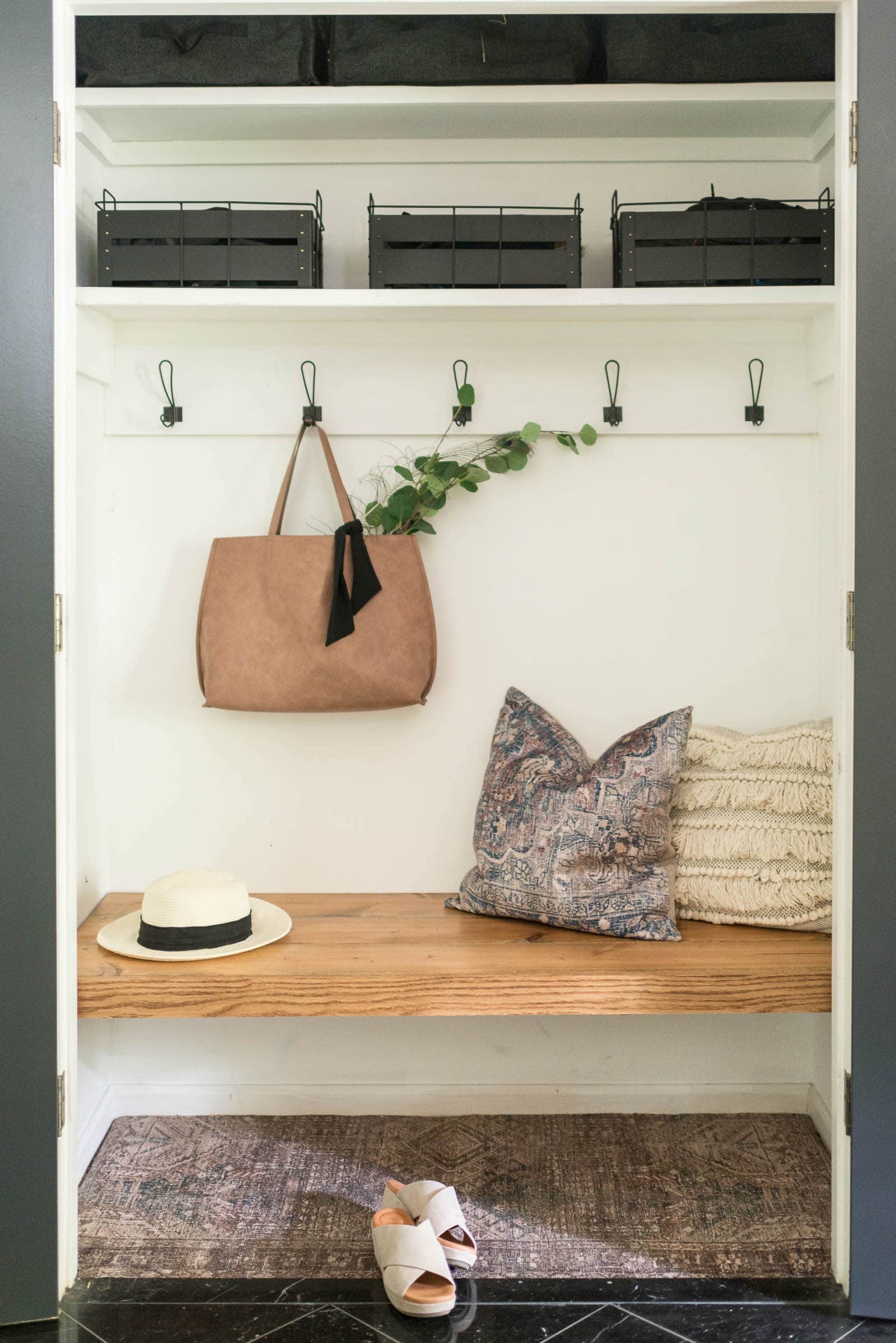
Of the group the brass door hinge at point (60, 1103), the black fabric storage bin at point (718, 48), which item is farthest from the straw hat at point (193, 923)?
the black fabric storage bin at point (718, 48)

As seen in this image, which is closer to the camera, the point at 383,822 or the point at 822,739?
the point at 822,739

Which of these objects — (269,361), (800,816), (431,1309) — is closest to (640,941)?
(800,816)

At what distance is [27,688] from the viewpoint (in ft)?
5.82

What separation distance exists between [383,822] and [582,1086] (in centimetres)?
79

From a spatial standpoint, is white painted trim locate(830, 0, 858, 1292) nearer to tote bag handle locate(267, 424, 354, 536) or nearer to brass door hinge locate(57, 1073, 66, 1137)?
tote bag handle locate(267, 424, 354, 536)

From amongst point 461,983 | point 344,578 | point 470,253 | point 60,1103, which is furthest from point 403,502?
point 60,1103

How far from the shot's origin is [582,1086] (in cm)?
251

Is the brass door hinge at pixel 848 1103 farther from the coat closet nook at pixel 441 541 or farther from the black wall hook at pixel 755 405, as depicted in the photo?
the black wall hook at pixel 755 405

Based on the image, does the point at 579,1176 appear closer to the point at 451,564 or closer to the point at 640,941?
the point at 640,941

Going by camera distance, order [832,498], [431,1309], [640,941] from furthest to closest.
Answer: [832,498] < [640,941] < [431,1309]

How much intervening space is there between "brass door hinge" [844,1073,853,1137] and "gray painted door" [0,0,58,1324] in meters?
1.35

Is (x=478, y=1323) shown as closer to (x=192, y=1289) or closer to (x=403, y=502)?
(x=192, y=1289)

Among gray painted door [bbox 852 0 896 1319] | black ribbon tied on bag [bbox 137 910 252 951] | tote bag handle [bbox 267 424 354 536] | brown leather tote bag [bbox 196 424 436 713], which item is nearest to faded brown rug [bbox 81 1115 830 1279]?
gray painted door [bbox 852 0 896 1319]

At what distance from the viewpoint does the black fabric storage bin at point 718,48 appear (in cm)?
195
